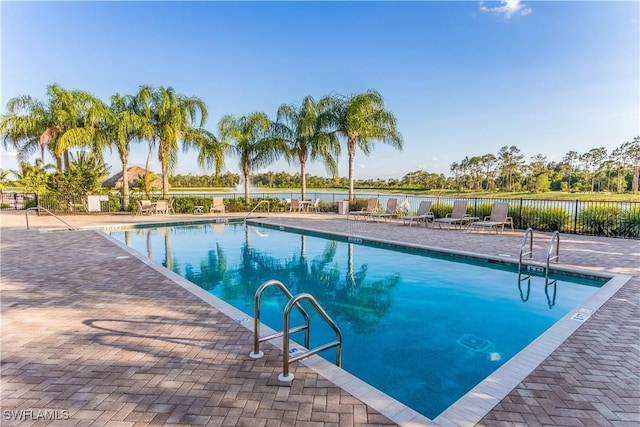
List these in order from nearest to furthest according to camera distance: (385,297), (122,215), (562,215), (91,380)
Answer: (91,380) → (385,297) → (562,215) → (122,215)

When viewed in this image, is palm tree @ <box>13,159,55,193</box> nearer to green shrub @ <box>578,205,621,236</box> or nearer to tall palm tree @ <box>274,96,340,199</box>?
tall palm tree @ <box>274,96,340,199</box>

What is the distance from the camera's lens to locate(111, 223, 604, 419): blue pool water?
11.8ft

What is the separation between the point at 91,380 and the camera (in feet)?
9.05

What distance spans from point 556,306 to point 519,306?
54 centimetres

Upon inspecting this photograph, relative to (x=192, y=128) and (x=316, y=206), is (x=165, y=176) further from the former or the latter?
(x=316, y=206)

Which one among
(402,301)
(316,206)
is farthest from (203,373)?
(316,206)

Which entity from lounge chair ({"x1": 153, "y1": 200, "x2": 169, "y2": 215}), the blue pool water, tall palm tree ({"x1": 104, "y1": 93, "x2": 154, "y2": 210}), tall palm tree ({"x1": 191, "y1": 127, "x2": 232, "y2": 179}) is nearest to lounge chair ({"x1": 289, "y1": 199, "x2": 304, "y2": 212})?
tall palm tree ({"x1": 191, "y1": 127, "x2": 232, "y2": 179})

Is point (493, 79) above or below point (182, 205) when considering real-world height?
above

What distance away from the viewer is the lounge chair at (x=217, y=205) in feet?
61.0

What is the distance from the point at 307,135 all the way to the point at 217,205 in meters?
6.02

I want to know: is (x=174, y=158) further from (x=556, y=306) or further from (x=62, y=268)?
(x=556, y=306)

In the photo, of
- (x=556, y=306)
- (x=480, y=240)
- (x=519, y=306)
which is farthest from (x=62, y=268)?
(x=480, y=240)

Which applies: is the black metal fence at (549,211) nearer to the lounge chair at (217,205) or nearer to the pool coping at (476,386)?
the lounge chair at (217,205)

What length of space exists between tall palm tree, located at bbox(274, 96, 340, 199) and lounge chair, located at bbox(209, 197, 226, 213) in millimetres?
4300
